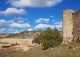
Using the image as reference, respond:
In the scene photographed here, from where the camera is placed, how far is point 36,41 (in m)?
63.0

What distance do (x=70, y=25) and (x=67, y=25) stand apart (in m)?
0.46

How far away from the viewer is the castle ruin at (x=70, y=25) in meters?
26.8

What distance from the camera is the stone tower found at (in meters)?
27.4

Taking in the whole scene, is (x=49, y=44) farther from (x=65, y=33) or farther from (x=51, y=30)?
(x=65, y=33)

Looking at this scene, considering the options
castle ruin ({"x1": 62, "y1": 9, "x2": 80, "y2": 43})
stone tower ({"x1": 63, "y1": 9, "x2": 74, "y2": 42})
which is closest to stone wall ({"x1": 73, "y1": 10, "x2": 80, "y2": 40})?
castle ruin ({"x1": 62, "y1": 9, "x2": 80, "y2": 43})

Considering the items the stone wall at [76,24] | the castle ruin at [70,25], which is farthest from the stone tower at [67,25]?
the stone wall at [76,24]

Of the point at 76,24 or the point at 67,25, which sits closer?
the point at 76,24

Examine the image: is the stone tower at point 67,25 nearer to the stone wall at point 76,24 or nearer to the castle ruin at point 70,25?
the castle ruin at point 70,25

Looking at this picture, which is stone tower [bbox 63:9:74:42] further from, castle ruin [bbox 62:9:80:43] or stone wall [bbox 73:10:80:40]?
stone wall [bbox 73:10:80:40]

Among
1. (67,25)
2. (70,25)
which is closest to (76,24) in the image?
(70,25)

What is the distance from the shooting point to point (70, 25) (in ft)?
90.4

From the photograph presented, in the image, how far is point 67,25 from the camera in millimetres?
27484

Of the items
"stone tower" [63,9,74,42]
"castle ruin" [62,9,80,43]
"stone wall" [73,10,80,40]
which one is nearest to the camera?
"stone wall" [73,10,80,40]

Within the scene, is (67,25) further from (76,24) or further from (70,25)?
(76,24)
